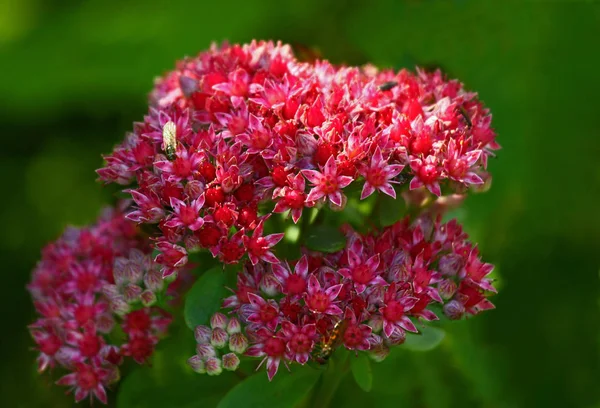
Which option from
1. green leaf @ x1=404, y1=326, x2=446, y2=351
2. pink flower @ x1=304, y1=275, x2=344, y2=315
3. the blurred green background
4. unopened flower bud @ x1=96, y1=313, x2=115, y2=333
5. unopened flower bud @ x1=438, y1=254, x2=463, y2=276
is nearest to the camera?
pink flower @ x1=304, y1=275, x2=344, y2=315

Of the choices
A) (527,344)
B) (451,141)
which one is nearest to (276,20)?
(527,344)

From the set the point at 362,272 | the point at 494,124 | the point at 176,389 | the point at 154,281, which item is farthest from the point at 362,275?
the point at 494,124

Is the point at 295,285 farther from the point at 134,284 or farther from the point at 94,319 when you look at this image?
the point at 94,319

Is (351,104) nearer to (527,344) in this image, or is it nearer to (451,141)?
(451,141)

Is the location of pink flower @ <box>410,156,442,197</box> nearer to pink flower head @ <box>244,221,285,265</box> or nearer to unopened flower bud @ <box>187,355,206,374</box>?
pink flower head @ <box>244,221,285,265</box>

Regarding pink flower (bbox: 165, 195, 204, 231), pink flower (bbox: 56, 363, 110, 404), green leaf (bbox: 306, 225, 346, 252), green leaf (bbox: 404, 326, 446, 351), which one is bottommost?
pink flower (bbox: 56, 363, 110, 404)

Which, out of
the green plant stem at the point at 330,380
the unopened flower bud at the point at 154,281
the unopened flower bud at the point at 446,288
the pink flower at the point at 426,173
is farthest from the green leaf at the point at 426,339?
the unopened flower bud at the point at 154,281

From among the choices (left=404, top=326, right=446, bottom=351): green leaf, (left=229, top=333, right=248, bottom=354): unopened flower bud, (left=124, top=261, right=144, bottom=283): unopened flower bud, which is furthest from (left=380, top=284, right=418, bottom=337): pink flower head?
(left=124, top=261, right=144, bottom=283): unopened flower bud
